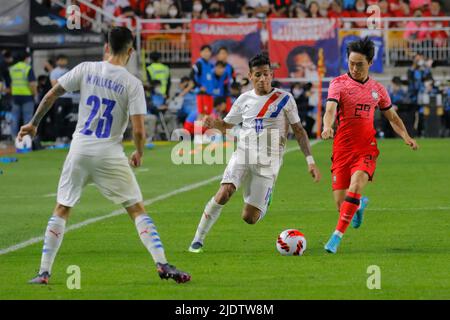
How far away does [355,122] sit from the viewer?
13.8 metres

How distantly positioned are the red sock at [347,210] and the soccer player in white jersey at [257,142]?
501mm

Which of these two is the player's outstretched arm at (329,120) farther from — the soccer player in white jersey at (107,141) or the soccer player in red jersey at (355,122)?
the soccer player in white jersey at (107,141)

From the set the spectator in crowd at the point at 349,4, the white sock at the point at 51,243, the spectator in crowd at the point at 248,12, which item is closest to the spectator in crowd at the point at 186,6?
the spectator in crowd at the point at 248,12

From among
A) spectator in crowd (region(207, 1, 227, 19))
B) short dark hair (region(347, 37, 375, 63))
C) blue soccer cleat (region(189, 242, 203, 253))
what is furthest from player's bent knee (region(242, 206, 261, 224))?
spectator in crowd (region(207, 1, 227, 19))

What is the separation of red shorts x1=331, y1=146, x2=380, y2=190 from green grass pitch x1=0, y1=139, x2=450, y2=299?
2.24ft

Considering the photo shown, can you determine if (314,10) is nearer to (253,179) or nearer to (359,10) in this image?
(359,10)

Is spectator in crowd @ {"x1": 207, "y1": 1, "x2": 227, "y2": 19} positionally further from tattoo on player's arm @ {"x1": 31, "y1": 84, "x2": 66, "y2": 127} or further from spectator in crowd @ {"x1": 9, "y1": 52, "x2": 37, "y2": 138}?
tattoo on player's arm @ {"x1": 31, "y1": 84, "x2": 66, "y2": 127}

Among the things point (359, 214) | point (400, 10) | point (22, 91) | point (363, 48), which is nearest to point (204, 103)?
point (22, 91)

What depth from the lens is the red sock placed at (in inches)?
Answer: 520

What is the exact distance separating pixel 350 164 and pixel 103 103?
3.88 metres

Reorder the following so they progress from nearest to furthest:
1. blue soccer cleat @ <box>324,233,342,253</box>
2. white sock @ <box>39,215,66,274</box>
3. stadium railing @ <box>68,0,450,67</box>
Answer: white sock @ <box>39,215,66,274</box>
blue soccer cleat @ <box>324,233,342,253</box>
stadium railing @ <box>68,0,450,67</box>
